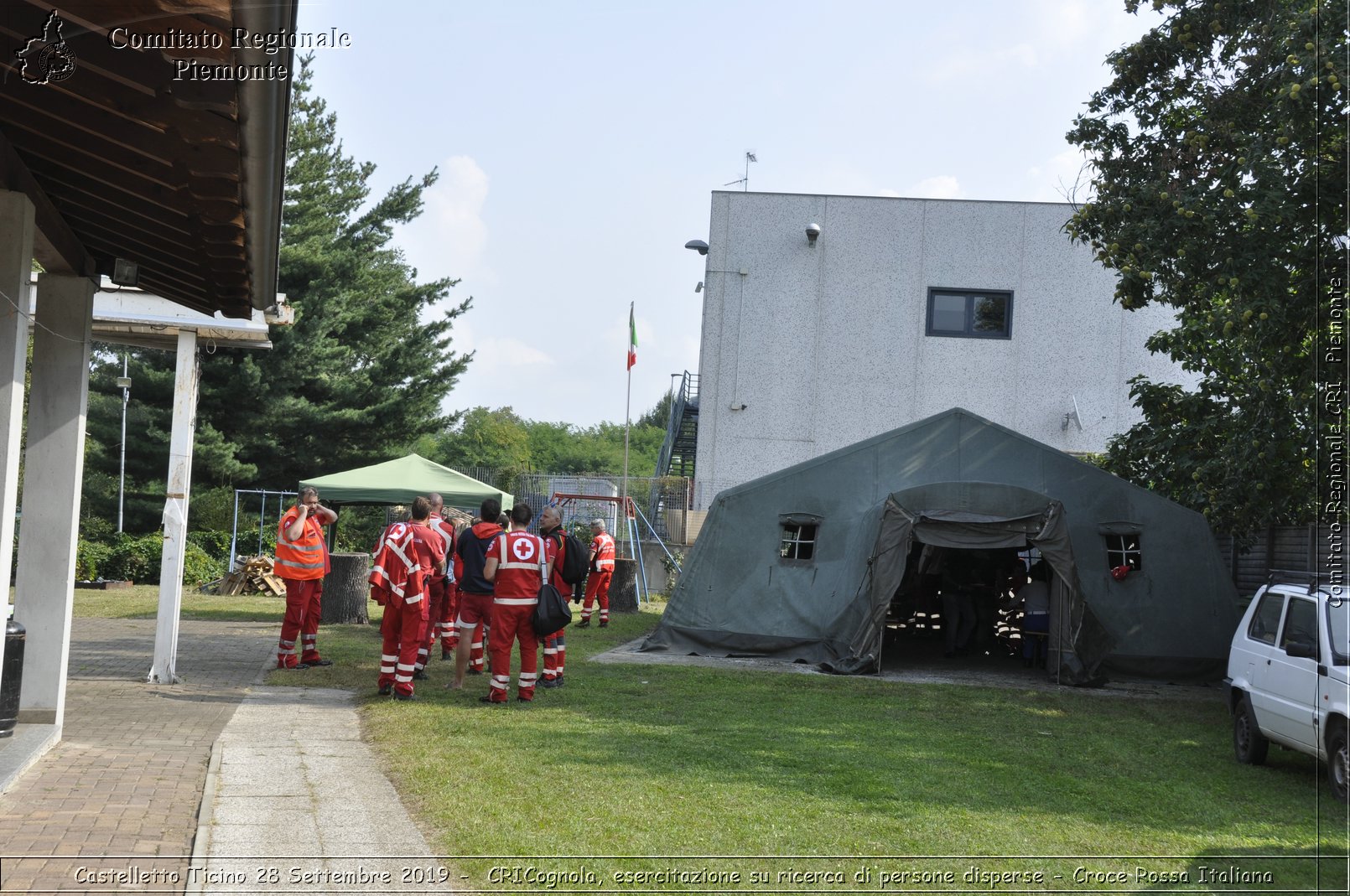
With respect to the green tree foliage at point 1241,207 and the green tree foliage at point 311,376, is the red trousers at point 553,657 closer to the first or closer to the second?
the green tree foliage at point 1241,207

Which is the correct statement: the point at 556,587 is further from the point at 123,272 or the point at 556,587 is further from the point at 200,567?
the point at 200,567

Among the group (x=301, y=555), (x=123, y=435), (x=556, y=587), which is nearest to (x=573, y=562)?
(x=556, y=587)

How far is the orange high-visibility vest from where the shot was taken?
12820mm

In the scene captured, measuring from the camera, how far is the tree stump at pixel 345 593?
773 inches

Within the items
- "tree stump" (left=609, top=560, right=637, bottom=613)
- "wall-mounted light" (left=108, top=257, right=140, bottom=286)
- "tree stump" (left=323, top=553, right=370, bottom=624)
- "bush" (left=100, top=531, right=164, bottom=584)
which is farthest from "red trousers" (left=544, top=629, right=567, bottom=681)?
"bush" (left=100, top=531, right=164, bottom=584)

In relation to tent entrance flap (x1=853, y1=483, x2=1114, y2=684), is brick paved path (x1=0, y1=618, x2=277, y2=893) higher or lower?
lower

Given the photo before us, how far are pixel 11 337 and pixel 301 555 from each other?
20.7 ft

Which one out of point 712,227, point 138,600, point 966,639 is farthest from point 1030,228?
point 138,600

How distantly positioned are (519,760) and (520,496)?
22.9m

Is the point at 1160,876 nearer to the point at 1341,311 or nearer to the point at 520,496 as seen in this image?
the point at 1341,311

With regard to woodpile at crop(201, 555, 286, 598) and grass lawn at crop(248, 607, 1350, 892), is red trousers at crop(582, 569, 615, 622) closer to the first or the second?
grass lawn at crop(248, 607, 1350, 892)

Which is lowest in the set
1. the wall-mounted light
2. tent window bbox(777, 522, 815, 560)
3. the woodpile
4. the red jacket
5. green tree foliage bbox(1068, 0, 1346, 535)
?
the woodpile

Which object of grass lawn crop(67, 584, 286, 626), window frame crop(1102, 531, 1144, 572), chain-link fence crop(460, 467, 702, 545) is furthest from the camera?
chain-link fence crop(460, 467, 702, 545)

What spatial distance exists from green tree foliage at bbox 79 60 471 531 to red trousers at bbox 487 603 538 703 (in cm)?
2263
